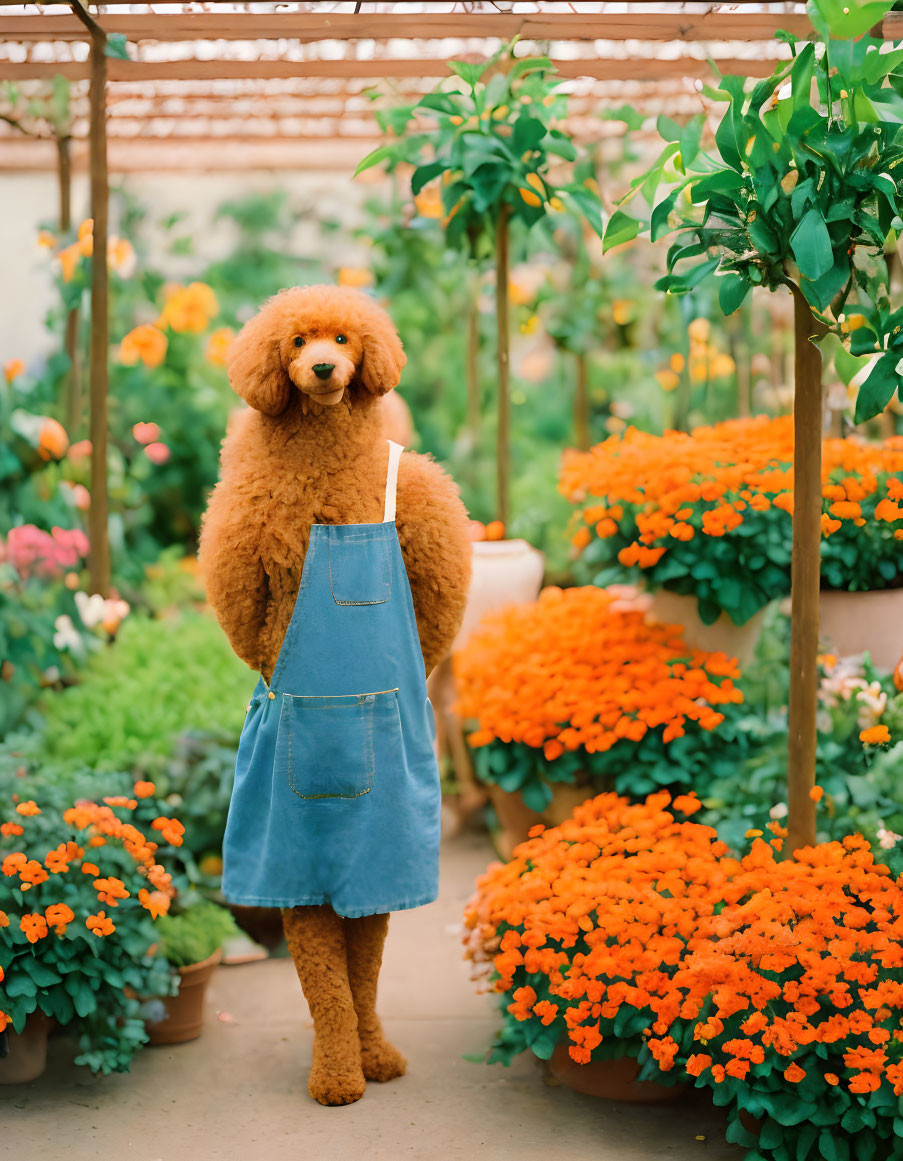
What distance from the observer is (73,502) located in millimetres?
3932

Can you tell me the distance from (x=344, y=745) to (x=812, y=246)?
3.85ft

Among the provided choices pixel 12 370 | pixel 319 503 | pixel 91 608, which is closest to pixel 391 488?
pixel 319 503

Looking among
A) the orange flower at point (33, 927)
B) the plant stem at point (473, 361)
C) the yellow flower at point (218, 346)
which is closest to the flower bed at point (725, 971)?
the orange flower at point (33, 927)

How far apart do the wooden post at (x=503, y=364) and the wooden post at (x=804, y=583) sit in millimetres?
1646

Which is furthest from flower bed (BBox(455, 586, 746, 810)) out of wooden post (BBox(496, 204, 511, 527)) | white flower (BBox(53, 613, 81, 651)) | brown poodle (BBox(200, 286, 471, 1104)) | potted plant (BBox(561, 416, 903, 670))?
white flower (BBox(53, 613, 81, 651))

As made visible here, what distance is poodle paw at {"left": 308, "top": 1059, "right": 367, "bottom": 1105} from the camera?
2289 millimetres

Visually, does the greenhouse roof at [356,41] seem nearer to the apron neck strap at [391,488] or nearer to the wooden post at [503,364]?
the wooden post at [503,364]

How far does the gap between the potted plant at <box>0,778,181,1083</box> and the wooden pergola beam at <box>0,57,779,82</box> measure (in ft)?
6.49

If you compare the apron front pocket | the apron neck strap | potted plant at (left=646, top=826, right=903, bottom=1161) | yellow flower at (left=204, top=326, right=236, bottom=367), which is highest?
yellow flower at (left=204, top=326, right=236, bottom=367)

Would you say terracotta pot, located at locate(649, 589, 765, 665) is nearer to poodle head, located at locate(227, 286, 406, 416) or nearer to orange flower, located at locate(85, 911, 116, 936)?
poodle head, located at locate(227, 286, 406, 416)

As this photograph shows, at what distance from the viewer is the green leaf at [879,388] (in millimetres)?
1981

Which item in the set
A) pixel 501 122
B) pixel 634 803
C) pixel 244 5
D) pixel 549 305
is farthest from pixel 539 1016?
pixel 549 305

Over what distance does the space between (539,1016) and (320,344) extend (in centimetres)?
131

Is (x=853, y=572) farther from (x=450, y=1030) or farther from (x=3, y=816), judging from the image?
(x=3, y=816)
